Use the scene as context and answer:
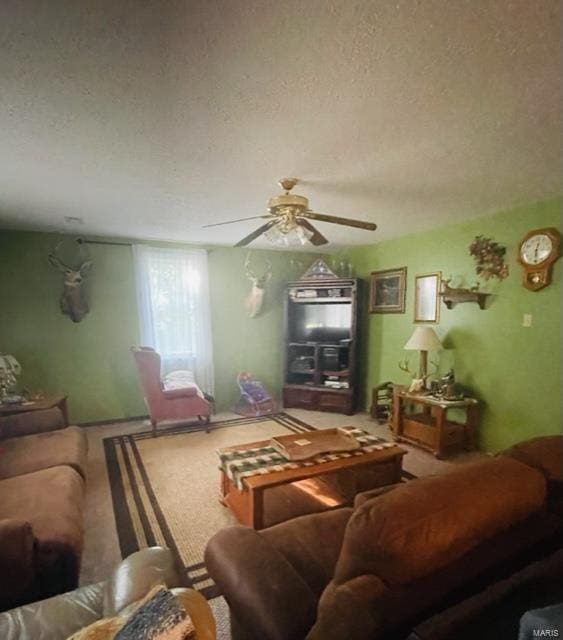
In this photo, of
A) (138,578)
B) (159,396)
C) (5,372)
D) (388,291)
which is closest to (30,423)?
(5,372)

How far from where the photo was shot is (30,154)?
1944mm

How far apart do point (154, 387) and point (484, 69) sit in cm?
367

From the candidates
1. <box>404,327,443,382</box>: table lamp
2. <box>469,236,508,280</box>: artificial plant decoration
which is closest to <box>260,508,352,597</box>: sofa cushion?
<box>404,327,443,382</box>: table lamp

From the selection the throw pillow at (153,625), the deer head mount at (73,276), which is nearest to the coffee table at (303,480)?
the throw pillow at (153,625)

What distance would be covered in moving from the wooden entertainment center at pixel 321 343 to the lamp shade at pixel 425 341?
1087mm

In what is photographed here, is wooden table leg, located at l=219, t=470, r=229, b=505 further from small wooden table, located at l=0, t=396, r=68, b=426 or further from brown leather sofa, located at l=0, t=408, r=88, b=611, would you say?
small wooden table, located at l=0, t=396, r=68, b=426

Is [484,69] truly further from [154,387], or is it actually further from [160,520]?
[154,387]

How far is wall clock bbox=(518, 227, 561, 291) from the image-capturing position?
263cm

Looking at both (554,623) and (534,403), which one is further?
(534,403)

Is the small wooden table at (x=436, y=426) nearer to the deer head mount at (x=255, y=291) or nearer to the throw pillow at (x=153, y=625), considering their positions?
the deer head mount at (x=255, y=291)

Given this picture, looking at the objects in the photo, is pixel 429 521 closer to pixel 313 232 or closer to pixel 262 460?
pixel 262 460

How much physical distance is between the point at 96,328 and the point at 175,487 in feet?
8.04

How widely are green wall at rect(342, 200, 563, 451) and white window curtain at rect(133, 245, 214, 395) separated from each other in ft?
8.96

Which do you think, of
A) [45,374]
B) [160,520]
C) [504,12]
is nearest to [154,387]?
[45,374]
